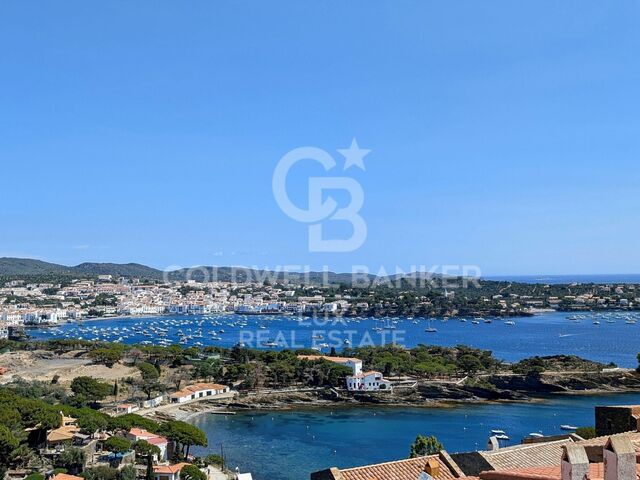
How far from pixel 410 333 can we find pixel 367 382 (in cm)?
2959

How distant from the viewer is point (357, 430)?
21797 mm

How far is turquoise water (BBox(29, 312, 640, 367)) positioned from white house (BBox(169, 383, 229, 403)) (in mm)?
18721

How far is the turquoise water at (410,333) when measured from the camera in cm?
4472

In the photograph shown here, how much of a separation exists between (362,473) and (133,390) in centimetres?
2463

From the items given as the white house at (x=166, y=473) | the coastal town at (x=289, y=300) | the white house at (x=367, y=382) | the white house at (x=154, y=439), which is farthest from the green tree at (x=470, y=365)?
the coastal town at (x=289, y=300)

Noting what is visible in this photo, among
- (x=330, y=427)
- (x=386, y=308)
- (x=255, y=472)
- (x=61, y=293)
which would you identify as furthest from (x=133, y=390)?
(x=61, y=293)

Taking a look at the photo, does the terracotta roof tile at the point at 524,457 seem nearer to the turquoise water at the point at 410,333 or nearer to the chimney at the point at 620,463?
the chimney at the point at 620,463

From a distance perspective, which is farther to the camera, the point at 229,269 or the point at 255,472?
the point at 229,269

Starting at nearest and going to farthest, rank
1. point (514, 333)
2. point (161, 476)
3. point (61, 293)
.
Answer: point (161, 476)
point (514, 333)
point (61, 293)

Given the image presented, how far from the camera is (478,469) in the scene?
470 centimetres

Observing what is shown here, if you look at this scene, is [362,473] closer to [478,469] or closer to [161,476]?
[478,469]

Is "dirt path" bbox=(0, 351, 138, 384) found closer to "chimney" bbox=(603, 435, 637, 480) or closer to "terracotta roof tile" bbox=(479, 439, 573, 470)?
"terracotta roof tile" bbox=(479, 439, 573, 470)

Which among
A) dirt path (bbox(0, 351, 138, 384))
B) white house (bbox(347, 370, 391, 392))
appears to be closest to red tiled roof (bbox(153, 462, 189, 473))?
white house (bbox(347, 370, 391, 392))

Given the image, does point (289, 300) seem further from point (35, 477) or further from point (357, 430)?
point (35, 477)
